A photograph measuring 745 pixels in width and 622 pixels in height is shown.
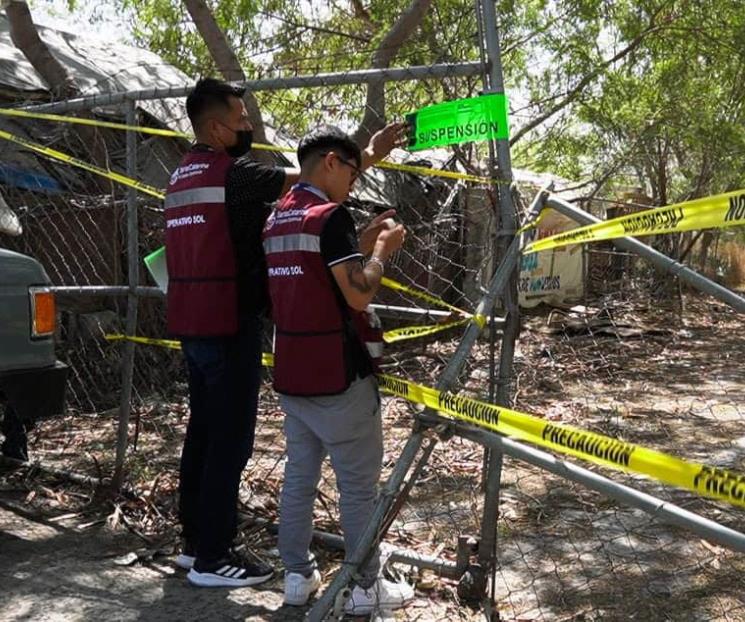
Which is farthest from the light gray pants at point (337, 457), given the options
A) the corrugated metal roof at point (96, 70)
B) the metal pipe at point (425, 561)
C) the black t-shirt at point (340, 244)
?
the corrugated metal roof at point (96, 70)

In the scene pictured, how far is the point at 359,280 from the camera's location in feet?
10.3

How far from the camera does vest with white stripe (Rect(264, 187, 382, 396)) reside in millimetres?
3258

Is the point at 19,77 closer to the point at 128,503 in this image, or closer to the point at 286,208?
the point at 128,503

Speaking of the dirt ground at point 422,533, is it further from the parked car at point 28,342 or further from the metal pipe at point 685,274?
the metal pipe at point 685,274

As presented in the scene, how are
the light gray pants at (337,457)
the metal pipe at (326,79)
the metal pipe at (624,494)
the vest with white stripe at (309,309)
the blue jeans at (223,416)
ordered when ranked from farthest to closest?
the blue jeans at (223,416) → the metal pipe at (326,79) → the light gray pants at (337,457) → the vest with white stripe at (309,309) → the metal pipe at (624,494)

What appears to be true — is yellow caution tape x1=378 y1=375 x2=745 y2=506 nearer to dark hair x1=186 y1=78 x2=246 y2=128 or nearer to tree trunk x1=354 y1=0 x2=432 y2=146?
dark hair x1=186 y1=78 x2=246 y2=128

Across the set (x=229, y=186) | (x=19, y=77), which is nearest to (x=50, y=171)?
(x=19, y=77)

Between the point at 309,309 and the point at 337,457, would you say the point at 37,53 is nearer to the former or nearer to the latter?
the point at 309,309

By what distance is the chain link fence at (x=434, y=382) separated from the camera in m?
4.16

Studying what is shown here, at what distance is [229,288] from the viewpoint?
12.5 feet

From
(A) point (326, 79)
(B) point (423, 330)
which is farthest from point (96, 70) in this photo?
(B) point (423, 330)

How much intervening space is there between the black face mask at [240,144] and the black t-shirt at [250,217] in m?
0.12

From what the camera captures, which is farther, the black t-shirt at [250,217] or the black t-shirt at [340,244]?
the black t-shirt at [250,217]

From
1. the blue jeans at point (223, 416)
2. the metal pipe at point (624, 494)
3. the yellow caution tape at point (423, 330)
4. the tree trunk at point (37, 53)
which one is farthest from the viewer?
the tree trunk at point (37, 53)
